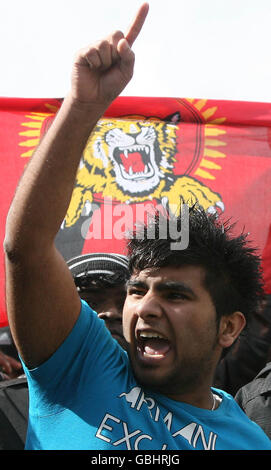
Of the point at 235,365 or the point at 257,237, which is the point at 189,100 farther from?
the point at 235,365

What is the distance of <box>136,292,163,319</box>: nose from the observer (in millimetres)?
1637

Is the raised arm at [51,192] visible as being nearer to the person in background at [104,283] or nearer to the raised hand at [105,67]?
the raised hand at [105,67]

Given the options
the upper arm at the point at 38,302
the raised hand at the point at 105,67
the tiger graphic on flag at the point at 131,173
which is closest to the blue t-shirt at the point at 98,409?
the upper arm at the point at 38,302

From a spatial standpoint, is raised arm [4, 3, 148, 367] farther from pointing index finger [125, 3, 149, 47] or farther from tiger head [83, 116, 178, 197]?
tiger head [83, 116, 178, 197]

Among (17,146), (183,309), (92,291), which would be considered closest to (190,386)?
(183,309)

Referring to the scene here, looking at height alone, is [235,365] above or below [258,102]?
below

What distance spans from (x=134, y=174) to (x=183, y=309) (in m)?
2.39

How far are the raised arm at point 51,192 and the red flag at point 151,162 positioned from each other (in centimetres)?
233

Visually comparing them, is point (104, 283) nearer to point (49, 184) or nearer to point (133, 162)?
point (49, 184)

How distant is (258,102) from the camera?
4336mm

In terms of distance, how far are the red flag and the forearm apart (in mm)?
2352

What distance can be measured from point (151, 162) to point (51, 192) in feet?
9.06

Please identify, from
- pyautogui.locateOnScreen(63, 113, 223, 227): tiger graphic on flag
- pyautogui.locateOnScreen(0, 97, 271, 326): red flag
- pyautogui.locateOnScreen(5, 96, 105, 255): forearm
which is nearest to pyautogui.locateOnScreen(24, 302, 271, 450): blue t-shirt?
pyautogui.locateOnScreen(5, 96, 105, 255): forearm

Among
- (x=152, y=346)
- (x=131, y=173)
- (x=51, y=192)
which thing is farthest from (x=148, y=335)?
(x=131, y=173)
